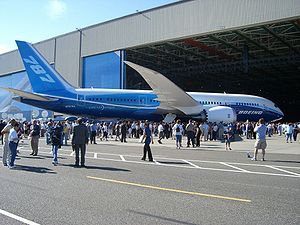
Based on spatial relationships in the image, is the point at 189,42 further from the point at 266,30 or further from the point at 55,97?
the point at 55,97

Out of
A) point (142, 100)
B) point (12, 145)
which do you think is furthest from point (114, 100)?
point (12, 145)

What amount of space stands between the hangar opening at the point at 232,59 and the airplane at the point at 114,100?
26.3ft

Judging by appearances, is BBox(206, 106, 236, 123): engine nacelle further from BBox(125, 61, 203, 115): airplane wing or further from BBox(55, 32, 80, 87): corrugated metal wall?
BBox(55, 32, 80, 87): corrugated metal wall

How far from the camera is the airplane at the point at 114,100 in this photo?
30094mm

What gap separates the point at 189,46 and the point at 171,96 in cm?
1375

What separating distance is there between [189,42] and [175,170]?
29.7 m

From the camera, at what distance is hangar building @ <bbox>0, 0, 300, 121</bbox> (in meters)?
31.8

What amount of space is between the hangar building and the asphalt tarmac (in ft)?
73.9

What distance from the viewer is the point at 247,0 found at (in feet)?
99.8

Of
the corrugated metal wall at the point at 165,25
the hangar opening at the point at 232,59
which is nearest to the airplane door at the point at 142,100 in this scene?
the corrugated metal wall at the point at 165,25

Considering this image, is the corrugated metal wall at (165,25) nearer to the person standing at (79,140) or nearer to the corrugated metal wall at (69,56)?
the corrugated metal wall at (69,56)

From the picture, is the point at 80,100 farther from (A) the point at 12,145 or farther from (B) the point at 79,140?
(A) the point at 12,145

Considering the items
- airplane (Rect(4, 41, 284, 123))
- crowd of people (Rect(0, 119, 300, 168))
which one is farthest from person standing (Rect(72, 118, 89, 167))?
airplane (Rect(4, 41, 284, 123))

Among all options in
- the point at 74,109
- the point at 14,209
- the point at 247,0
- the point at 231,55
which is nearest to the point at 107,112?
the point at 74,109
